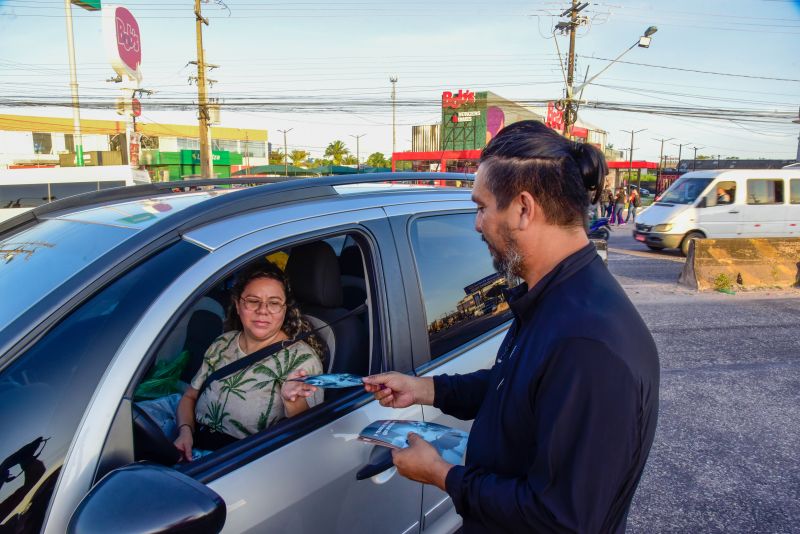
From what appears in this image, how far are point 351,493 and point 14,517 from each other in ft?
2.74

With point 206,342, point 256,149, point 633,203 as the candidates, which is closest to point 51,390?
point 206,342

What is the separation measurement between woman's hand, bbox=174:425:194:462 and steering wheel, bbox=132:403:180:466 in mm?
472

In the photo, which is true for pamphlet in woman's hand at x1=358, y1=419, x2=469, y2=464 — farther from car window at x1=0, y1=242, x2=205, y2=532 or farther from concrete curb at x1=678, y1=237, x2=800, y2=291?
concrete curb at x1=678, y1=237, x2=800, y2=291

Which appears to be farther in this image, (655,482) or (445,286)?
(655,482)

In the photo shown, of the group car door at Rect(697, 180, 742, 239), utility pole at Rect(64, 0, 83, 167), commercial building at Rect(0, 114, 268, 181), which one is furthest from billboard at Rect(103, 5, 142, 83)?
car door at Rect(697, 180, 742, 239)

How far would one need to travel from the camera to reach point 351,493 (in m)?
1.61

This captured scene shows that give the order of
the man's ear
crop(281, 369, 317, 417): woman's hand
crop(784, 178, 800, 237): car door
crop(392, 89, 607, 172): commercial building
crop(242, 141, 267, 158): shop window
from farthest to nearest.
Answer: crop(242, 141, 267, 158): shop window < crop(392, 89, 607, 172): commercial building < crop(784, 178, 800, 237): car door < crop(281, 369, 317, 417): woman's hand < the man's ear

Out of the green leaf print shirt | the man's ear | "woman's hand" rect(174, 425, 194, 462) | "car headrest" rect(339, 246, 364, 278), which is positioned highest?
the man's ear

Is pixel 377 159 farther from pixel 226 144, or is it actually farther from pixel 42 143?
pixel 42 143

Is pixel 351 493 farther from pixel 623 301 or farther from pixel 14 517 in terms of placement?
pixel 623 301

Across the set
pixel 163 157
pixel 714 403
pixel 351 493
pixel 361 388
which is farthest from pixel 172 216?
pixel 163 157

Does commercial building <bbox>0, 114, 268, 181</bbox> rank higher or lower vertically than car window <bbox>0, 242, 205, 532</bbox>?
higher

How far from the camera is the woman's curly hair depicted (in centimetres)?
211

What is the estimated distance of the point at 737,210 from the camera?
1313 centimetres
